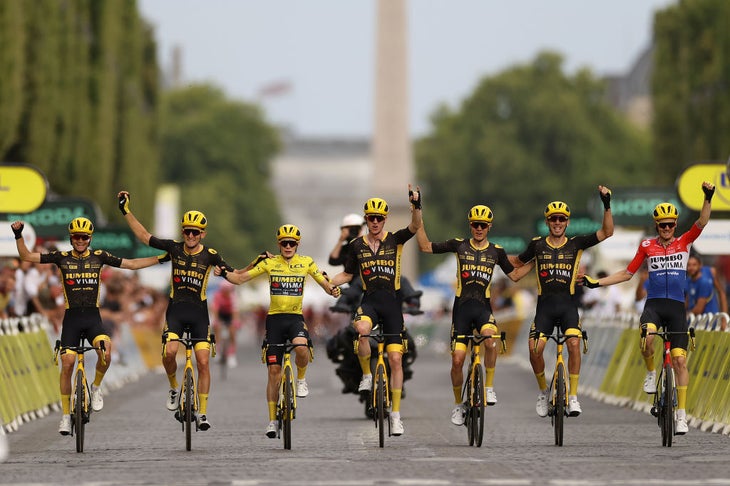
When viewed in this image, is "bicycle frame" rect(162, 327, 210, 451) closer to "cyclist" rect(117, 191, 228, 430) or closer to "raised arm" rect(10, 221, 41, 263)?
"cyclist" rect(117, 191, 228, 430)

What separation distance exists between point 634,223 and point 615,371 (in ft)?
16.5

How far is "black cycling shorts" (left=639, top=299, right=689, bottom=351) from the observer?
1752cm

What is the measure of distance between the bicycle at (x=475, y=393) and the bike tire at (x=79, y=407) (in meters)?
3.02

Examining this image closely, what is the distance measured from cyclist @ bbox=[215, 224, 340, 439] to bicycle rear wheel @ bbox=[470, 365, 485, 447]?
135 centimetres

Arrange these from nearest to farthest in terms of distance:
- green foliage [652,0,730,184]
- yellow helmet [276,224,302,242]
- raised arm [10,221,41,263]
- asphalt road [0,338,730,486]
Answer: asphalt road [0,338,730,486] → yellow helmet [276,224,302,242] → raised arm [10,221,41,263] → green foliage [652,0,730,184]

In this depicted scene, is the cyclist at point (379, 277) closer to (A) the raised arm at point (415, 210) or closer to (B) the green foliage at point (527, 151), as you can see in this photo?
(A) the raised arm at point (415, 210)

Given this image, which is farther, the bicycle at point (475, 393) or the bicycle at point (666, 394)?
the bicycle at point (666, 394)

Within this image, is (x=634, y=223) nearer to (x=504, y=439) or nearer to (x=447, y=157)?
(x=504, y=439)

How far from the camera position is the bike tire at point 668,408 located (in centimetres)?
1697

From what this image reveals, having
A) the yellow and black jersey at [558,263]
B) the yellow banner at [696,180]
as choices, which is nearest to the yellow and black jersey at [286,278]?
the yellow and black jersey at [558,263]

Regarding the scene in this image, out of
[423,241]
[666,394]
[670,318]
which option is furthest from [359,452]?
[670,318]

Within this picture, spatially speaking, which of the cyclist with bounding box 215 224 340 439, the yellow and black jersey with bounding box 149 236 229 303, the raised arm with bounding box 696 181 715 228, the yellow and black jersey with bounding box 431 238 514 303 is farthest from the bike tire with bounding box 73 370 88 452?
the raised arm with bounding box 696 181 715 228

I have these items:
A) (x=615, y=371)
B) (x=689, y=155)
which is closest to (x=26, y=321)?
(x=615, y=371)

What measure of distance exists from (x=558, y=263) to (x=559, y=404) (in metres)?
1.17
